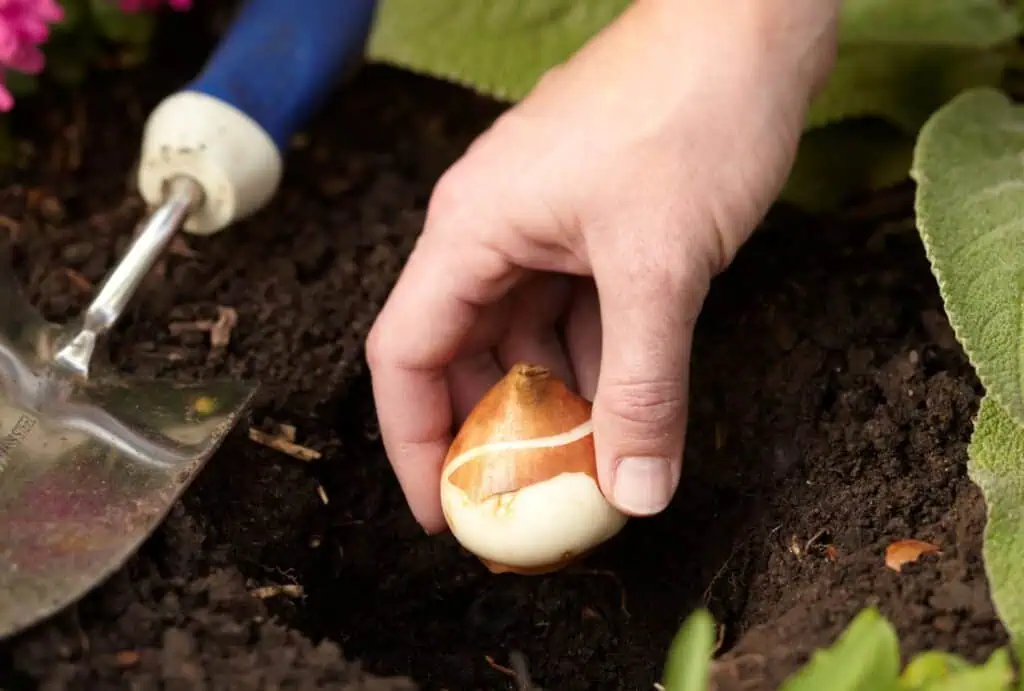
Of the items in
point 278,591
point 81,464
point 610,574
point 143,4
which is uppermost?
point 143,4

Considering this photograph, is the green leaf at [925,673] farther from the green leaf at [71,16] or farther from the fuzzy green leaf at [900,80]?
the green leaf at [71,16]

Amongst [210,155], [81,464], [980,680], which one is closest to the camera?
[980,680]

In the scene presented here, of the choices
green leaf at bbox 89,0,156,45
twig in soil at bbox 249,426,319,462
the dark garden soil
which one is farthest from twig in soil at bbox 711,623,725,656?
green leaf at bbox 89,0,156,45

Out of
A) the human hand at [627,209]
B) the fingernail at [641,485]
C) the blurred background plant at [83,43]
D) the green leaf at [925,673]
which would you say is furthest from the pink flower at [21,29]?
the green leaf at [925,673]

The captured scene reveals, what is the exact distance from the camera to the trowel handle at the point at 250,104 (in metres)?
1.04

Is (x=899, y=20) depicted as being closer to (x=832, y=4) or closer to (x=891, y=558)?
(x=832, y=4)

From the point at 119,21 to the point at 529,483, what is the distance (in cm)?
73

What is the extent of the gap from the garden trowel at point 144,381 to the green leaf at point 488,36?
111mm

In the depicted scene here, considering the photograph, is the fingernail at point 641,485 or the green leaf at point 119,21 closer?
the fingernail at point 641,485

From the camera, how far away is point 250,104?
106 centimetres

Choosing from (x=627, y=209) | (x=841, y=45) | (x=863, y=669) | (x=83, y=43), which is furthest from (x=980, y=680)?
(x=83, y=43)

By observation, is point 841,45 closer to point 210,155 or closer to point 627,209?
point 627,209

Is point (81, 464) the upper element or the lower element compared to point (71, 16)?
lower

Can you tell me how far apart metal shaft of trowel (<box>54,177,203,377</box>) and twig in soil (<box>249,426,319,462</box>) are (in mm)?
146
